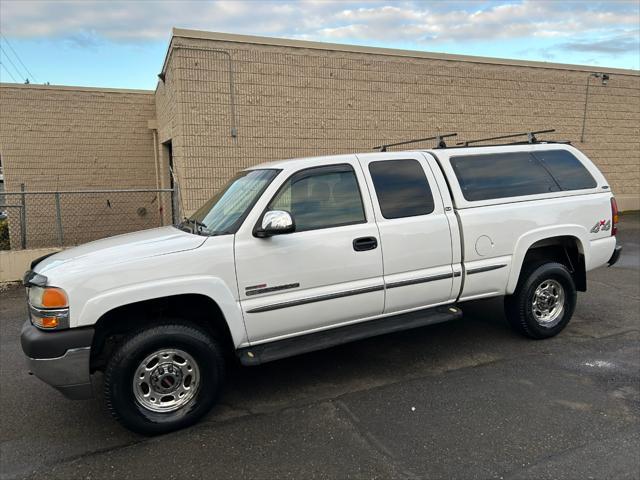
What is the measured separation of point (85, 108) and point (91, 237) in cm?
419

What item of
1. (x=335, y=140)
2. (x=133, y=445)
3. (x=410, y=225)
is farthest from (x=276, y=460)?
(x=335, y=140)

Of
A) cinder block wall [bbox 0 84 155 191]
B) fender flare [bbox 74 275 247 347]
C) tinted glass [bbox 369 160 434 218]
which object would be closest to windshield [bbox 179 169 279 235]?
fender flare [bbox 74 275 247 347]

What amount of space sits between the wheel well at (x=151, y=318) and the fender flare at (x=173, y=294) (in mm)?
118

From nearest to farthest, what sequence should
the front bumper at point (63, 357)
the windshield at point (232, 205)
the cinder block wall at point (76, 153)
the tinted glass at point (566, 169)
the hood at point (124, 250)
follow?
the front bumper at point (63, 357) < the hood at point (124, 250) < the windshield at point (232, 205) < the tinted glass at point (566, 169) < the cinder block wall at point (76, 153)

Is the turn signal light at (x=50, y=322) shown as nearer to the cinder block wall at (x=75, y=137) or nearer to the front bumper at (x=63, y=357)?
the front bumper at (x=63, y=357)

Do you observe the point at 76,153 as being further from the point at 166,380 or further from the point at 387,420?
the point at 387,420

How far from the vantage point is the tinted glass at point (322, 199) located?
3967 millimetres

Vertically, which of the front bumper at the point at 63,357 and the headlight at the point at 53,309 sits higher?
the headlight at the point at 53,309

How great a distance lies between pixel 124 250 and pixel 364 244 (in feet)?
6.22

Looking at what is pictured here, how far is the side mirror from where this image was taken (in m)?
3.56

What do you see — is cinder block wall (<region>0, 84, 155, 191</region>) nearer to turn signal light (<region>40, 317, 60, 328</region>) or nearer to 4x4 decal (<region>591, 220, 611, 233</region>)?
turn signal light (<region>40, 317, 60, 328</region>)

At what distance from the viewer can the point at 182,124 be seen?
999 cm

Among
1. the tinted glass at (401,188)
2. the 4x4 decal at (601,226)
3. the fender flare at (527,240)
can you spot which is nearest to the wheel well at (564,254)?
the fender flare at (527,240)

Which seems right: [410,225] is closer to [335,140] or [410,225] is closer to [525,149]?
[525,149]
